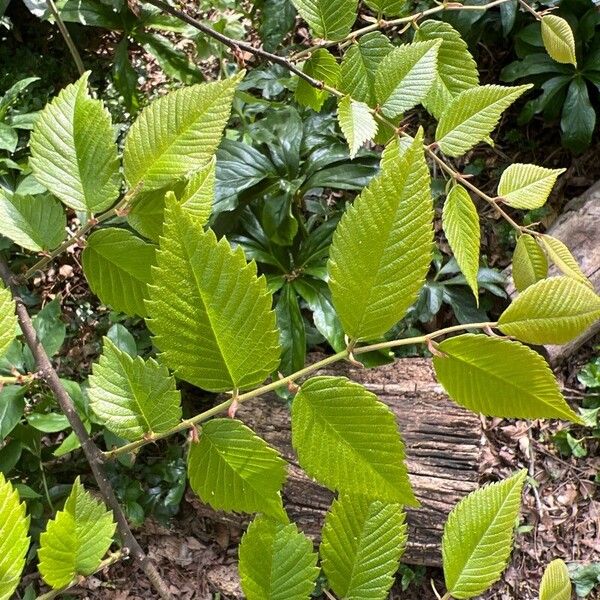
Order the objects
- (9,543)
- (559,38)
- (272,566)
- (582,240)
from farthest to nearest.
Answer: (582,240) < (559,38) < (272,566) < (9,543)

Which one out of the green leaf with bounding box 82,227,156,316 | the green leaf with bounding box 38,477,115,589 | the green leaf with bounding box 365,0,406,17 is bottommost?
the green leaf with bounding box 38,477,115,589

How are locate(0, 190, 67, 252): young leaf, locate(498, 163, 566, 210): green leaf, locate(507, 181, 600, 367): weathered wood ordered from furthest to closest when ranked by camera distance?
locate(507, 181, 600, 367): weathered wood < locate(498, 163, 566, 210): green leaf < locate(0, 190, 67, 252): young leaf

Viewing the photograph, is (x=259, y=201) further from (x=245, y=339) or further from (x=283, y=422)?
(x=245, y=339)

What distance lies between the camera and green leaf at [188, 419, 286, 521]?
478 mm

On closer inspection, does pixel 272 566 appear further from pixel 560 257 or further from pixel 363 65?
pixel 363 65

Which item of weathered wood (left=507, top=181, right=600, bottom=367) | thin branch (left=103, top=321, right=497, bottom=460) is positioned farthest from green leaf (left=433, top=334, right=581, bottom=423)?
weathered wood (left=507, top=181, right=600, bottom=367)

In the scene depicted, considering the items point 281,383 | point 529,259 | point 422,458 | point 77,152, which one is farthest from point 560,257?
point 422,458

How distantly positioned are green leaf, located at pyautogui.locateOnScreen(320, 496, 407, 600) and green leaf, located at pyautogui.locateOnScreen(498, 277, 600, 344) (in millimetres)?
213

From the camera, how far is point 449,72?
835 mm

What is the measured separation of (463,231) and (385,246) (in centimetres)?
29

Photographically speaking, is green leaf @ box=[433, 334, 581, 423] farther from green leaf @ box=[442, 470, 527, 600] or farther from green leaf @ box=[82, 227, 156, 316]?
green leaf @ box=[82, 227, 156, 316]

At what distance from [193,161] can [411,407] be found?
147cm

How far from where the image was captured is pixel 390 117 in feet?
2.55

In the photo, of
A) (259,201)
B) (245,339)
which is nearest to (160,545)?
(259,201)
